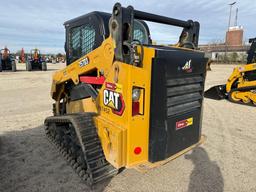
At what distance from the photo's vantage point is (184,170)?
10.8 ft

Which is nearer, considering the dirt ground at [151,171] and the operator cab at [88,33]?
the dirt ground at [151,171]

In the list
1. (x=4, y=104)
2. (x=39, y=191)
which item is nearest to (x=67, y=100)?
(x=39, y=191)

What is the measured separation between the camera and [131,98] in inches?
88.9

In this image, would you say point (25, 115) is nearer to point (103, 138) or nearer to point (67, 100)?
point (67, 100)

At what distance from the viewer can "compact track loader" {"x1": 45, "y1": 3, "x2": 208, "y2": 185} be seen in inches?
91.1

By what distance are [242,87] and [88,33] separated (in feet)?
22.9

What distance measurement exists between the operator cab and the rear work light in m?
1.17

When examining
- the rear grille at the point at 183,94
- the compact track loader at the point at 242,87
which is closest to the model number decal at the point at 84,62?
the rear grille at the point at 183,94

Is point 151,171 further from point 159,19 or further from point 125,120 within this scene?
point 159,19

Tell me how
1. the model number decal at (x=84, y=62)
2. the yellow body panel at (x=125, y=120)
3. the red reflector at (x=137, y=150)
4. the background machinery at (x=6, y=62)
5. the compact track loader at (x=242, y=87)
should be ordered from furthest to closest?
the background machinery at (x=6, y=62) < the compact track loader at (x=242, y=87) < the model number decal at (x=84, y=62) < the red reflector at (x=137, y=150) < the yellow body panel at (x=125, y=120)

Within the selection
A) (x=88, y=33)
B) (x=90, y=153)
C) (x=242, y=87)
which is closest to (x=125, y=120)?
(x=90, y=153)

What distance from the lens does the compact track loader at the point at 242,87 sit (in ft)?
26.1

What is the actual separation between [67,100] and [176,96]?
7.92ft

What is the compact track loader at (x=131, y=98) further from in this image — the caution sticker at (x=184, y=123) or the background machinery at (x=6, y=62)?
the background machinery at (x=6, y=62)
